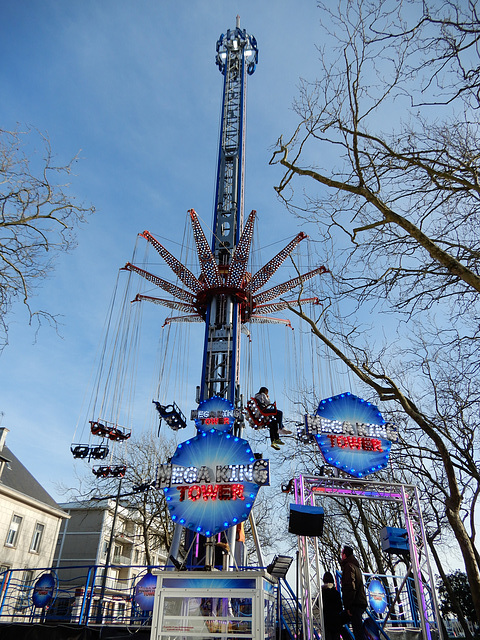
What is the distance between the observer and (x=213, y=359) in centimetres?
A: 2102

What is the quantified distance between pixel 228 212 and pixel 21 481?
21547 mm

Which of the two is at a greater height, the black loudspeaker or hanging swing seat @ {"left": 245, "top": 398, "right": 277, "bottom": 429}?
hanging swing seat @ {"left": 245, "top": 398, "right": 277, "bottom": 429}

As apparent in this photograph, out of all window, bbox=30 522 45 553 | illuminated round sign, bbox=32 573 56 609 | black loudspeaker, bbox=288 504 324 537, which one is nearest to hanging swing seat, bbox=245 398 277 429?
black loudspeaker, bbox=288 504 324 537

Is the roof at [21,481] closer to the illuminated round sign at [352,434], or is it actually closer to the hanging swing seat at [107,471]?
the hanging swing seat at [107,471]

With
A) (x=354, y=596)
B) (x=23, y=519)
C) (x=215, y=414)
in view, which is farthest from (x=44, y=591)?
(x=23, y=519)

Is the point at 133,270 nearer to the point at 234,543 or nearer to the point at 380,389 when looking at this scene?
the point at 234,543

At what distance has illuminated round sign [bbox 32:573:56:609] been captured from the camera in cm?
1152

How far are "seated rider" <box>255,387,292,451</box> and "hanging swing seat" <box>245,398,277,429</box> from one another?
0.05 metres

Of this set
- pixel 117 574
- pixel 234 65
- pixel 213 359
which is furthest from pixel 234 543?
pixel 117 574

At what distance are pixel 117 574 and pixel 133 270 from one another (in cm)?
3854

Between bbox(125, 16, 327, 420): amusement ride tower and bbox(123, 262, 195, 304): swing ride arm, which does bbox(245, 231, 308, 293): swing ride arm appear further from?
bbox(123, 262, 195, 304): swing ride arm

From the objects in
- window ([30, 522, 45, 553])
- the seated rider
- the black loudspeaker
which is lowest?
the black loudspeaker

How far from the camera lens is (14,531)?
26.9m

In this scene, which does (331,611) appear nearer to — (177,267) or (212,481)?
(212,481)
